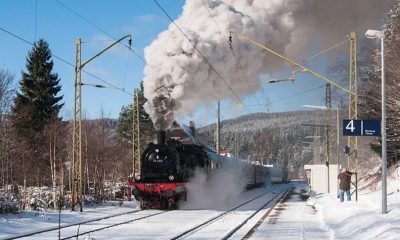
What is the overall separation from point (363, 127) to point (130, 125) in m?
49.1

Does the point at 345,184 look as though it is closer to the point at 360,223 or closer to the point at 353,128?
the point at 353,128

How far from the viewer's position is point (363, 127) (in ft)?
65.3

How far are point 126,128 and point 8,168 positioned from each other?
39.5 meters

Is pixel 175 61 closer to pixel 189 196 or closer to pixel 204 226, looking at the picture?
pixel 189 196

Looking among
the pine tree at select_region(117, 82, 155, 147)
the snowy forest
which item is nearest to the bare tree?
the snowy forest

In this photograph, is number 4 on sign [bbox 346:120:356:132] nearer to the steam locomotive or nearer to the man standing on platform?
the man standing on platform

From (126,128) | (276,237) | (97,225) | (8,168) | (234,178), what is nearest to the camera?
(276,237)

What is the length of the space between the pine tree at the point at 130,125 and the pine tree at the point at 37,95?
12.0m

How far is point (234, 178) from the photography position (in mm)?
34750

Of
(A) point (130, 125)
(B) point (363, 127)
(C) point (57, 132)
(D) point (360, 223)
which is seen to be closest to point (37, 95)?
(C) point (57, 132)

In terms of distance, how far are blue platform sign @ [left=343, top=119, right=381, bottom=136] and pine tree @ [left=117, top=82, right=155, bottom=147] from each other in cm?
3727

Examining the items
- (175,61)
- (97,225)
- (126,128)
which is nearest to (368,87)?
(175,61)

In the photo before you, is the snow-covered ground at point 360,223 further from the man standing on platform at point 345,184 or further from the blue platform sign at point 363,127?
the blue platform sign at point 363,127

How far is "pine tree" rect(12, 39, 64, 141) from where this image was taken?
42.6 meters
